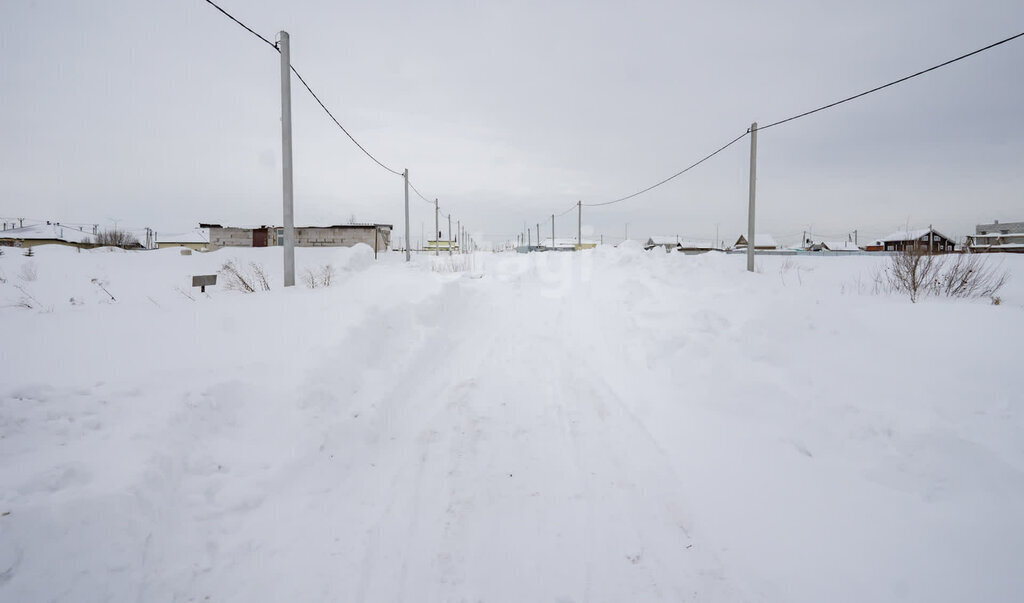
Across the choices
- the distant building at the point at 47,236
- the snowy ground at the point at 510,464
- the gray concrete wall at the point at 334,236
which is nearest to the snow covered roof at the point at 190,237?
the distant building at the point at 47,236

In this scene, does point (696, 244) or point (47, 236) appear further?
point (696, 244)

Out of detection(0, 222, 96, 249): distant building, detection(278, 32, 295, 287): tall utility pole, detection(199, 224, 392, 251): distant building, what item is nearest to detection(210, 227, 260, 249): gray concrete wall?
detection(199, 224, 392, 251): distant building

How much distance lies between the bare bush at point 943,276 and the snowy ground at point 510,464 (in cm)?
323

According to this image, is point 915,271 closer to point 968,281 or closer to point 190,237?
point 968,281

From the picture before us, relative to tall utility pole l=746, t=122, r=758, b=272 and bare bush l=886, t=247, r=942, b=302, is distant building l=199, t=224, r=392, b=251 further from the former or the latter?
bare bush l=886, t=247, r=942, b=302

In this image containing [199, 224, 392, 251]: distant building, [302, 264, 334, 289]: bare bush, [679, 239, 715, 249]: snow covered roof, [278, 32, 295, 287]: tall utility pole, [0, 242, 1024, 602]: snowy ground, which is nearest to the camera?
[0, 242, 1024, 602]: snowy ground

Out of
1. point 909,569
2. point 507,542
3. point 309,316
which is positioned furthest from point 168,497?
point 909,569

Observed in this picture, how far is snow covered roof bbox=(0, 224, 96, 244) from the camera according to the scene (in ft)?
209

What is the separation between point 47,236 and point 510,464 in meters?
98.5

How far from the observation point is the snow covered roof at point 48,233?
6378cm

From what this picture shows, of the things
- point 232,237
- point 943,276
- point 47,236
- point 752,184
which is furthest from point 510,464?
point 47,236

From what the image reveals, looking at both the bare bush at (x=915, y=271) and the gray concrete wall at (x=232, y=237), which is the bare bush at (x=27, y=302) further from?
the gray concrete wall at (x=232, y=237)

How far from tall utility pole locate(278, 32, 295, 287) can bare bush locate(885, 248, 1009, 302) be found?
12.1 meters

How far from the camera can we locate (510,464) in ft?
11.8
